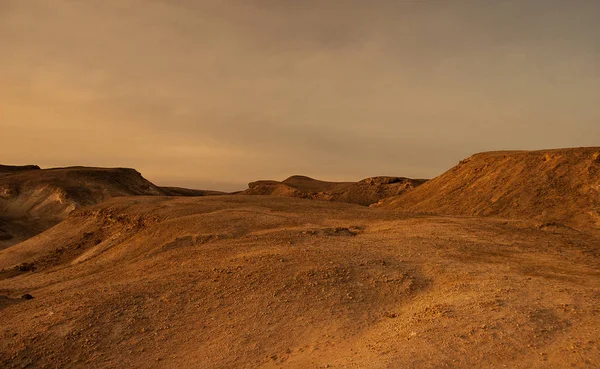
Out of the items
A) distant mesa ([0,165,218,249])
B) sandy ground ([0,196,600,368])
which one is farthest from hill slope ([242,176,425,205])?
sandy ground ([0,196,600,368])

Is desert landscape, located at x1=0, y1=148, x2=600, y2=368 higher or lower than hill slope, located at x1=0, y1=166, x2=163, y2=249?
lower

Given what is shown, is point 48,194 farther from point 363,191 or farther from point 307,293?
point 307,293

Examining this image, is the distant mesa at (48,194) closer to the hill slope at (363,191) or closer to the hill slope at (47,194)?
the hill slope at (47,194)

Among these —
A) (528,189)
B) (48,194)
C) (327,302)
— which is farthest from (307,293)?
(48,194)

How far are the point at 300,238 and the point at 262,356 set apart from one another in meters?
7.24

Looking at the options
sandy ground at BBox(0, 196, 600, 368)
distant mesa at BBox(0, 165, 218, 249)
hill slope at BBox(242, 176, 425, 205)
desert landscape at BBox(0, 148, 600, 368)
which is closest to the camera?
sandy ground at BBox(0, 196, 600, 368)

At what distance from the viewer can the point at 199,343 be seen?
942 cm

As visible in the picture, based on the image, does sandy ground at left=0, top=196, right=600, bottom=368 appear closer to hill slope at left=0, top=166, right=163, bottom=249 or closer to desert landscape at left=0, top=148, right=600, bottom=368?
desert landscape at left=0, top=148, right=600, bottom=368

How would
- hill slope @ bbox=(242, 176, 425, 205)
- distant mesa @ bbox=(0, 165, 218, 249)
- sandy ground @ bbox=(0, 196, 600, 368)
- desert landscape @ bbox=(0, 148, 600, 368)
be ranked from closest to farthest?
sandy ground @ bbox=(0, 196, 600, 368)
desert landscape @ bbox=(0, 148, 600, 368)
distant mesa @ bbox=(0, 165, 218, 249)
hill slope @ bbox=(242, 176, 425, 205)

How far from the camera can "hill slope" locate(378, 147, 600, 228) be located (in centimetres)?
2561

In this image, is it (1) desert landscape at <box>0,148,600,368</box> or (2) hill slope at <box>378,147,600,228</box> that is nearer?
(1) desert landscape at <box>0,148,600,368</box>

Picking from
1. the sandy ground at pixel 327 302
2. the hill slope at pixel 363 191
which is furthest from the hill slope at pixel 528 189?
the hill slope at pixel 363 191

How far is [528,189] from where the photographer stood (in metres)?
28.6

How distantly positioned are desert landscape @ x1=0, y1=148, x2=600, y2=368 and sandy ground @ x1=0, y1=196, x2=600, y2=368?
0.13 ft
